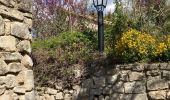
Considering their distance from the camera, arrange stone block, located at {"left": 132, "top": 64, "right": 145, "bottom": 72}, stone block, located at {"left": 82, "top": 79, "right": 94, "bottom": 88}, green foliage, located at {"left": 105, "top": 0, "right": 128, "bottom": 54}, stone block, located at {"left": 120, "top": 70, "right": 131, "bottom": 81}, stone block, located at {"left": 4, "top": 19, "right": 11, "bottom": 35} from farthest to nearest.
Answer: green foliage, located at {"left": 105, "top": 0, "right": 128, "bottom": 54}
stone block, located at {"left": 82, "top": 79, "right": 94, "bottom": 88}
stone block, located at {"left": 120, "top": 70, "right": 131, "bottom": 81}
stone block, located at {"left": 132, "top": 64, "right": 145, "bottom": 72}
stone block, located at {"left": 4, "top": 19, "right": 11, "bottom": 35}

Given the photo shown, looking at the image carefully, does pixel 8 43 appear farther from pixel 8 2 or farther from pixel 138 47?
pixel 138 47

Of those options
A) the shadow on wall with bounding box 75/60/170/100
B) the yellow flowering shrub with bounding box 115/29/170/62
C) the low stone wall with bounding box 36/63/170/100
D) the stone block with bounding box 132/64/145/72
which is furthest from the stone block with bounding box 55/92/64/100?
the stone block with bounding box 132/64/145/72

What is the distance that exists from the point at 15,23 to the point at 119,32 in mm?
4902

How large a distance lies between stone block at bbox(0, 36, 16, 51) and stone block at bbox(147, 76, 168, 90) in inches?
152

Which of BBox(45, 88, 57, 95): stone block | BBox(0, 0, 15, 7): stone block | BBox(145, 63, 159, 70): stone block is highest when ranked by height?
BBox(0, 0, 15, 7): stone block

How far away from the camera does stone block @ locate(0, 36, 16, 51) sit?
3.47m

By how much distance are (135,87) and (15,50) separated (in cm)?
385

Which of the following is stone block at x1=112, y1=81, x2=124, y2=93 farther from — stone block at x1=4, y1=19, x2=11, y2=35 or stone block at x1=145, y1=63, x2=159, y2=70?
stone block at x1=4, y1=19, x2=11, y2=35

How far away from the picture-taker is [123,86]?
726 cm

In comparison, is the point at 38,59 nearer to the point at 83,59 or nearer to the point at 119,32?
the point at 83,59

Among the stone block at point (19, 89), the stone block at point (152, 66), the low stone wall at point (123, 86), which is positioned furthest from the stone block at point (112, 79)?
the stone block at point (19, 89)

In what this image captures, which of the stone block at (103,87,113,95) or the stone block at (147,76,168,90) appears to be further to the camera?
the stone block at (103,87,113,95)

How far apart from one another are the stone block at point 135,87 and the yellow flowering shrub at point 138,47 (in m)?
0.51

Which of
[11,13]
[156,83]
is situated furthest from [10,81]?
[156,83]
